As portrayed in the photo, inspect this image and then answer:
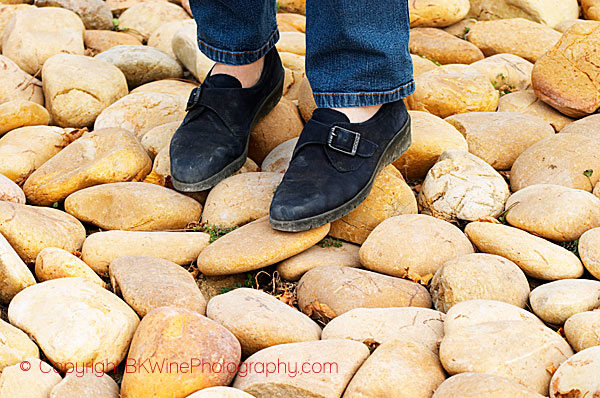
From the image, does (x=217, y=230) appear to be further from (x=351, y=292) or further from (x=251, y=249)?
(x=351, y=292)

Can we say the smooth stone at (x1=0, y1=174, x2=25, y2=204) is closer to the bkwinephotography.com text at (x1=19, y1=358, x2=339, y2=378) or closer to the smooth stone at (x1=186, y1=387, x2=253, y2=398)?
the bkwinephotography.com text at (x1=19, y1=358, x2=339, y2=378)

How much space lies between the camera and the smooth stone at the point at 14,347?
153 centimetres

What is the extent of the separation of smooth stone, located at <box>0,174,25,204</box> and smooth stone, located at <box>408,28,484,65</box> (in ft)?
8.17

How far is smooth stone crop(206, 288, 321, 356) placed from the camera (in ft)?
5.50

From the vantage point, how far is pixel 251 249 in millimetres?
2027

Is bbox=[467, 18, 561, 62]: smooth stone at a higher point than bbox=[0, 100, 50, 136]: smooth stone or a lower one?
lower

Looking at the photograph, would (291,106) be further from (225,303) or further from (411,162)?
(225,303)

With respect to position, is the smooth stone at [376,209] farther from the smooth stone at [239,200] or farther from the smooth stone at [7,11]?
the smooth stone at [7,11]

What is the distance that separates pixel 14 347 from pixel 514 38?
3359mm

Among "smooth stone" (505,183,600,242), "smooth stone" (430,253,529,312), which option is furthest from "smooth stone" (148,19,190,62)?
"smooth stone" (430,253,529,312)

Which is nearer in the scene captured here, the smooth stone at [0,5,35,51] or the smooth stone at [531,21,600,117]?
the smooth stone at [531,21,600,117]

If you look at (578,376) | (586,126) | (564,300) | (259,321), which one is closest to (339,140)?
(259,321)

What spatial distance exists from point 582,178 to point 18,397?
203 cm

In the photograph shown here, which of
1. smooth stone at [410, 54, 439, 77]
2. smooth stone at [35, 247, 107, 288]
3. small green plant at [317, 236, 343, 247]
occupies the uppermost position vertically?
smooth stone at [35, 247, 107, 288]
